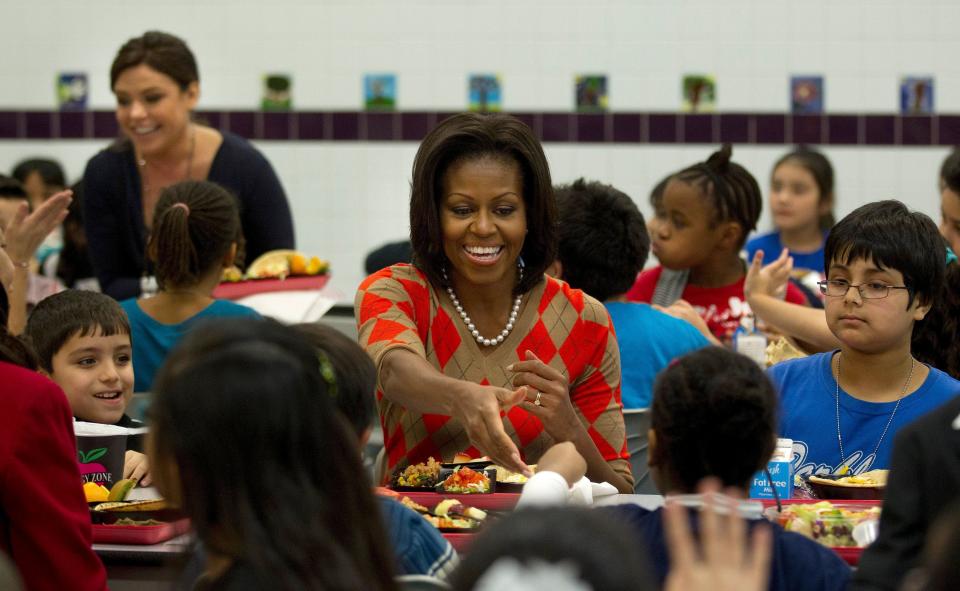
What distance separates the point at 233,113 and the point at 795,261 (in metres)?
3.55

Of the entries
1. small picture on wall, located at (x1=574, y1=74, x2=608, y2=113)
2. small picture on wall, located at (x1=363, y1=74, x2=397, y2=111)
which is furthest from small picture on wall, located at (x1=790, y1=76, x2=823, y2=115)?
small picture on wall, located at (x1=363, y1=74, x2=397, y2=111)

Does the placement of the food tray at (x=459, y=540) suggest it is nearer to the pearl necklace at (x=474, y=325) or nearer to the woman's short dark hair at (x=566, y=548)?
the pearl necklace at (x=474, y=325)

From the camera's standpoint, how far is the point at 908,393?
3533 millimetres

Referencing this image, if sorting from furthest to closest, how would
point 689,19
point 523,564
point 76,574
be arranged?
point 689,19, point 76,574, point 523,564

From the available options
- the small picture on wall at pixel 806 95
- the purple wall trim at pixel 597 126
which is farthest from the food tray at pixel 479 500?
the small picture on wall at pixel 806 95

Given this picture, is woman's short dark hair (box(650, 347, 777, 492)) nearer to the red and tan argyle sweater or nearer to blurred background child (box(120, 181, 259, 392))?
the red and tan argyle sweater

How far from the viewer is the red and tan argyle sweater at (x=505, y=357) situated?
353cm

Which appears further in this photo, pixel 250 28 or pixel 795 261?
pixel 250 28

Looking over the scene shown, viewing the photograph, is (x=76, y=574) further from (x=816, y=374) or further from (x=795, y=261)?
(x=795, y=261)

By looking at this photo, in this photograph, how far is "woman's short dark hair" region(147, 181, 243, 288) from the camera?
4656 mm

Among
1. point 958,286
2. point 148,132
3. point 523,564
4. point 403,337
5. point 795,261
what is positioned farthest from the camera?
point 795,261

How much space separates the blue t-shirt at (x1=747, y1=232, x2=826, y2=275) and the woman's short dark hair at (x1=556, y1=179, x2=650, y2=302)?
2.22 meters

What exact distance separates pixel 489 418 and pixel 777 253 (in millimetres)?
3975

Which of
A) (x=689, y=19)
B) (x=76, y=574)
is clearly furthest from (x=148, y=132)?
(x=689, y=19)
